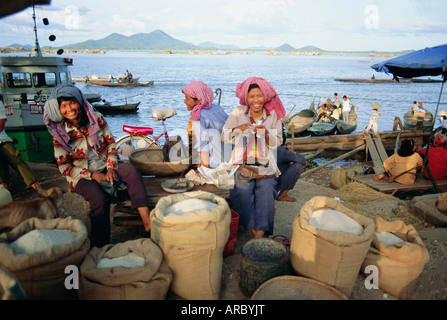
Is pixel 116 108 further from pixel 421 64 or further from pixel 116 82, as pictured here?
pixel 421 64

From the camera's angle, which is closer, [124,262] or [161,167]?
[124,262]

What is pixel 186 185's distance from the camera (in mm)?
2928

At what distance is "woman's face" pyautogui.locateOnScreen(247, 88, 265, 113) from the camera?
3.21m

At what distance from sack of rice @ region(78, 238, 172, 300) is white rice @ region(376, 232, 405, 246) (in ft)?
5.91

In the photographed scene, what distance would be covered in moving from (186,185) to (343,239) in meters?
1.46

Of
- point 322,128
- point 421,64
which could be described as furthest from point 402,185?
point 322,128

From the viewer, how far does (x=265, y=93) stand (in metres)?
3.21

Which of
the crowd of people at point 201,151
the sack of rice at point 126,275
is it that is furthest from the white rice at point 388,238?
the sack of rice at point 126,275

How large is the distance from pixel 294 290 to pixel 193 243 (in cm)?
80

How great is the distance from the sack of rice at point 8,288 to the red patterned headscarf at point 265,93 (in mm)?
2519

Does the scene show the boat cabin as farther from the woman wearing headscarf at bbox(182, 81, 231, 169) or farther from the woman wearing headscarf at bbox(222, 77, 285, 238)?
the woman wearing headscarf at bbox(222, 77, 285, 238)

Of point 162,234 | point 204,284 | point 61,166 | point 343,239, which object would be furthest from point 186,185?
point 343,239

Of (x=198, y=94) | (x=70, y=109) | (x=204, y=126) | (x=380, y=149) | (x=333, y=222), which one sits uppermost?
(x=198, y=94)

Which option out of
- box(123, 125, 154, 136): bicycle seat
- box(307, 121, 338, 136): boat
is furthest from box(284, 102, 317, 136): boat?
box(123, 125, 154, 136): bicycle seat
